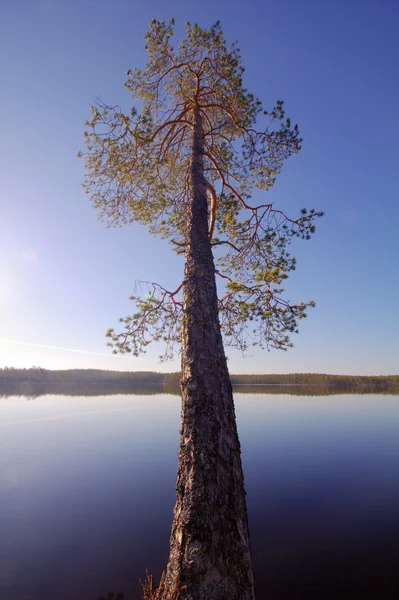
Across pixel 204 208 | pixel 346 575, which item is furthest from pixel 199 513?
pixel 346 575

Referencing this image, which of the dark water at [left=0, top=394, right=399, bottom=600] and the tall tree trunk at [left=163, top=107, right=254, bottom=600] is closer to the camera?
the tall tree trunk at [left=163, top=107, right=254, bottom=600]

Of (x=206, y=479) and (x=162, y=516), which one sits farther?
(x=162, y=516)

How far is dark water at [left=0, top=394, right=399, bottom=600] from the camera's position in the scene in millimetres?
7598

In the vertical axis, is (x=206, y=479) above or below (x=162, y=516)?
above

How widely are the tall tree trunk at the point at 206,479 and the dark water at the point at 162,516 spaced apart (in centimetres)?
507

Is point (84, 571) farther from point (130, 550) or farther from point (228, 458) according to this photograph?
point (228, 458)

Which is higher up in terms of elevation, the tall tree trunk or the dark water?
the tall tree trunk

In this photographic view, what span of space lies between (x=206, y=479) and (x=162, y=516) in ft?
30.2

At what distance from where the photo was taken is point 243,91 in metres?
8.06

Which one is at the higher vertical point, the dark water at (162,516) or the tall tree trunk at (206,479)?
the tall tree trunk at (206,479)

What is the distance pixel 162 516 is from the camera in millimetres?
11047

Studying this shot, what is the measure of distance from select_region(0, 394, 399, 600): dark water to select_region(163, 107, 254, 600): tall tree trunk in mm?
5068

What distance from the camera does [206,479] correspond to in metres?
3.77

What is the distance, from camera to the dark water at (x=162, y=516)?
299 inches
